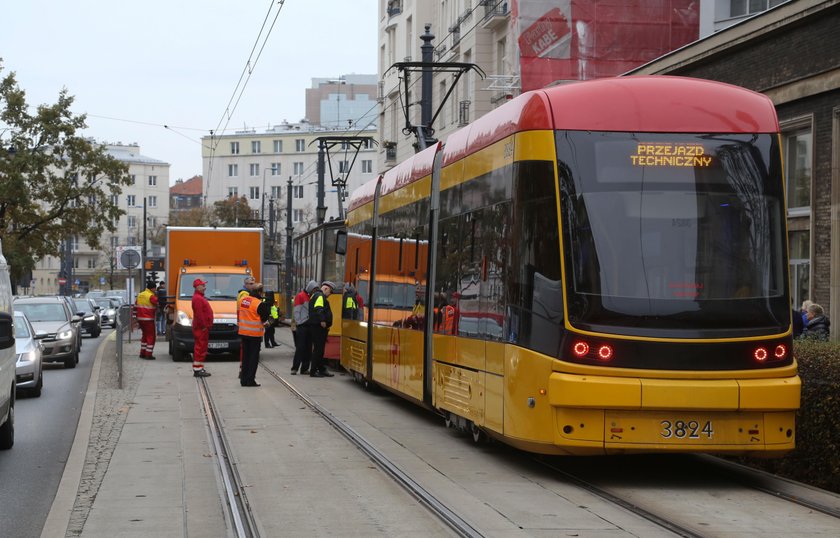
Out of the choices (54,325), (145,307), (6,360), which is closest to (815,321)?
(6,360)

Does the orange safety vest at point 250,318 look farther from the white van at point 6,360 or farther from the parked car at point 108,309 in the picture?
the parked car at point 108,309

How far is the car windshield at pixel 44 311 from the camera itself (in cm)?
2750

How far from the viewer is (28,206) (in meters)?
44.0

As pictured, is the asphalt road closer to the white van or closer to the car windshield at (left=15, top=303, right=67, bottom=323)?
the white van

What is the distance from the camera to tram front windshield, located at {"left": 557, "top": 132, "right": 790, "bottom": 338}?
9.86 m

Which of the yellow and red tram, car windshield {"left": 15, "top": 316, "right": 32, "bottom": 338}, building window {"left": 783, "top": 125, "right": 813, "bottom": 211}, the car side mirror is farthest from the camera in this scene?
building window {"left": 783, "top": 125, "right": 813, "bottom": 211}

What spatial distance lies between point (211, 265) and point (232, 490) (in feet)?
67.5

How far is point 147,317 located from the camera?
28938 mm

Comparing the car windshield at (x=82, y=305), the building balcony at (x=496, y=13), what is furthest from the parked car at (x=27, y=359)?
the car windshield at (x=82, y=305)

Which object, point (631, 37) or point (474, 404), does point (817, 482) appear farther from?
point (631, 37)

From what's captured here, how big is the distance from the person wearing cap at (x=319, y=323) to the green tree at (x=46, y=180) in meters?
23.9

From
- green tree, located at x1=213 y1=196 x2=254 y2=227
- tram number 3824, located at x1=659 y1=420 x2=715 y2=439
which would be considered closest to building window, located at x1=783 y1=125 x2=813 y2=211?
tram number 3824, located at x1=659 y1=420 x2=715 y2=439

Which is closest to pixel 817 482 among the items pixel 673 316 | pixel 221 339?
pixel 673 316

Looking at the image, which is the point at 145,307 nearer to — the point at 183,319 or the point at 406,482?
the point at 183,319
